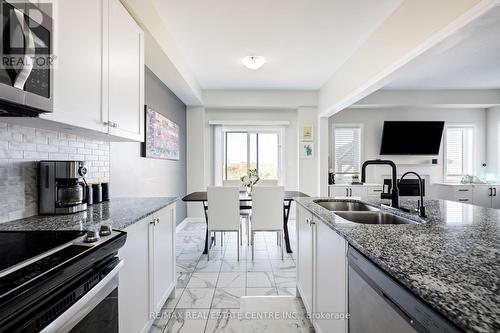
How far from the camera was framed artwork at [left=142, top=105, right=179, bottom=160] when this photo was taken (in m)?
3.05

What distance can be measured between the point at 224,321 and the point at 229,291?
446 millimetres

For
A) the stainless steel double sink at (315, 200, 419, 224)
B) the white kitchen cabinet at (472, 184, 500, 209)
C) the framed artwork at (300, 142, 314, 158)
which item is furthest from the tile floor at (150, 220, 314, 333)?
the white kitchen cabinet at (472, 184, 500, 209)

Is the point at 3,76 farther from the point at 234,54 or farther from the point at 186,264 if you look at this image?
the point at 234,54

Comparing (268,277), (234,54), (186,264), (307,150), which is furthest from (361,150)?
(186,264)

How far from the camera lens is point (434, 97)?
464 cm

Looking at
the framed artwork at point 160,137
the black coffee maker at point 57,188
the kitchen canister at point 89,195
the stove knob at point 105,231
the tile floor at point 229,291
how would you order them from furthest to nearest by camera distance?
the framed artwork at point 160,137 → the tile floor at point 229,291 → the kitchen canister at point 89,195 → the black coffee maker at point 57,188 → the stove knob at point 105,231

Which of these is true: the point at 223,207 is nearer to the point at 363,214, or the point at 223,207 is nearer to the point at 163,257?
the point at 163,257

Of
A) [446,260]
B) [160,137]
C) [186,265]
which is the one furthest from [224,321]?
[160,137]

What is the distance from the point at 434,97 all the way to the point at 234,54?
3.96m

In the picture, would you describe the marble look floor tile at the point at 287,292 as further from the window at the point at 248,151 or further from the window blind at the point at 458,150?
the window blind at the point at 458,150

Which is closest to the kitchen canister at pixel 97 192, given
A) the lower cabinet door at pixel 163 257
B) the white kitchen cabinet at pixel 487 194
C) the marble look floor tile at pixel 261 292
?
the lower cabinet door at pixel 163 257

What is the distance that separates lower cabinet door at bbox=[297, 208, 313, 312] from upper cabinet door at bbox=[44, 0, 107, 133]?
5.14 feet

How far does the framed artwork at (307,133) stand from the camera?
5086 millimetres

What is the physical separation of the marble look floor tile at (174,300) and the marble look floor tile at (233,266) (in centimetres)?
Result: 59
